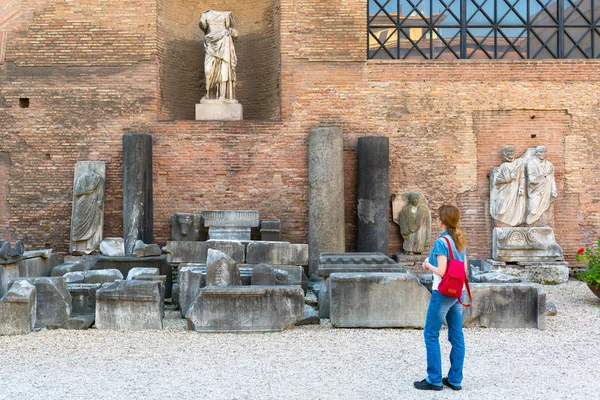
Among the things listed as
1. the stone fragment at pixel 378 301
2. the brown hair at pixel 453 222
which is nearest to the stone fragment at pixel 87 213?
the stone fragment at pixel 378 301

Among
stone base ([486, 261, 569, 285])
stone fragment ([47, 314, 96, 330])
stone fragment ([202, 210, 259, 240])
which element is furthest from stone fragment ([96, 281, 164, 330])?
stone base ([486, 261, 569, 285])

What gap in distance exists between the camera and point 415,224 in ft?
40.7

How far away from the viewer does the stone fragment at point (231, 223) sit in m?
11.6

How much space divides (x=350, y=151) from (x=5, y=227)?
22.1 feet

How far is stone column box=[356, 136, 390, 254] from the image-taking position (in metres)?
12.2

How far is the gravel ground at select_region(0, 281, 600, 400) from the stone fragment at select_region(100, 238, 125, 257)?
10.3ft

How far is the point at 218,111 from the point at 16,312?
6194 mm

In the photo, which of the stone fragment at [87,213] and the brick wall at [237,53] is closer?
the stone fragment at [87,213]

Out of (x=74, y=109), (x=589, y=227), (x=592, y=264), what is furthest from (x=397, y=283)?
(x=74, y=109)

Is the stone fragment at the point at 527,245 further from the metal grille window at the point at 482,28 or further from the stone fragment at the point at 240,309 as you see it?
the stone fragment at the point at 240,309

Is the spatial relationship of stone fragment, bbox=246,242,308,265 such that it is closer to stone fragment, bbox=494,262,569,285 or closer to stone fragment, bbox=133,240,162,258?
stone fragment, bbox=133,240,162,258

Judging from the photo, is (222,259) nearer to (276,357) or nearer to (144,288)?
(144,288)

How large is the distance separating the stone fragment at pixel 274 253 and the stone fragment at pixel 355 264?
1.54ft

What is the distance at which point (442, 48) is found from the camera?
43.2ft
